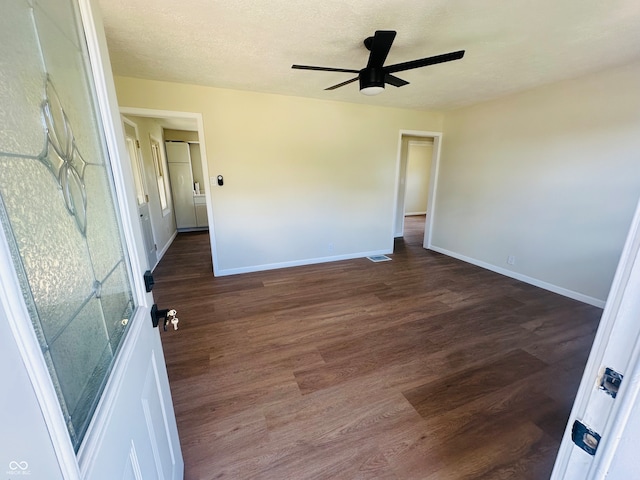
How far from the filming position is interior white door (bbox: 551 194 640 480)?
440 mm

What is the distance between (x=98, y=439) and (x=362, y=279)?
3.25 meters

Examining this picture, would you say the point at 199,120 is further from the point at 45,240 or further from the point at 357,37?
the point at 45,240

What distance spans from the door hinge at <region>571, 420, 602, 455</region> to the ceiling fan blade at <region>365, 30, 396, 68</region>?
1.98m

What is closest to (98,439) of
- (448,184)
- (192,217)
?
(448,184)

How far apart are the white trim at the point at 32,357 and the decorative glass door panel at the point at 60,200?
0.08 metres

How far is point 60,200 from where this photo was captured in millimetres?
557

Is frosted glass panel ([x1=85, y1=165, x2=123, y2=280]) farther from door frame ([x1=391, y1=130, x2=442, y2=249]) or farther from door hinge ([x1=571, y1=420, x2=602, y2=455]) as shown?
door frame ([x1=391, y1=130, x2=442, y2=249])

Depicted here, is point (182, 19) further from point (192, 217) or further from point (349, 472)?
point (192, 217)

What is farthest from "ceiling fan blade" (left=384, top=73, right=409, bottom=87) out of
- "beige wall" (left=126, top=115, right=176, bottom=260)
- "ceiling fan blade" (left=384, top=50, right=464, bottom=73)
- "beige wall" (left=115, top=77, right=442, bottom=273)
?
"beige wall" (left=126, top=115, right=176, bottom=260)

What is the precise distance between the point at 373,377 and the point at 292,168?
285cm

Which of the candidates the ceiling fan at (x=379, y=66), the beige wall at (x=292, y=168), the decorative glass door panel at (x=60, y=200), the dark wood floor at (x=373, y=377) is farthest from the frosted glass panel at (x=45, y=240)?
the beige wall at (x=292, y=168)

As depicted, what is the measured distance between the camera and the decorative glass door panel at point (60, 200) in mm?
426

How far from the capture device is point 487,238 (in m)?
3.87

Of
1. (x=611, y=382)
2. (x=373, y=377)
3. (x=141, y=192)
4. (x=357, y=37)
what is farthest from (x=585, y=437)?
(x=141, y=192)
